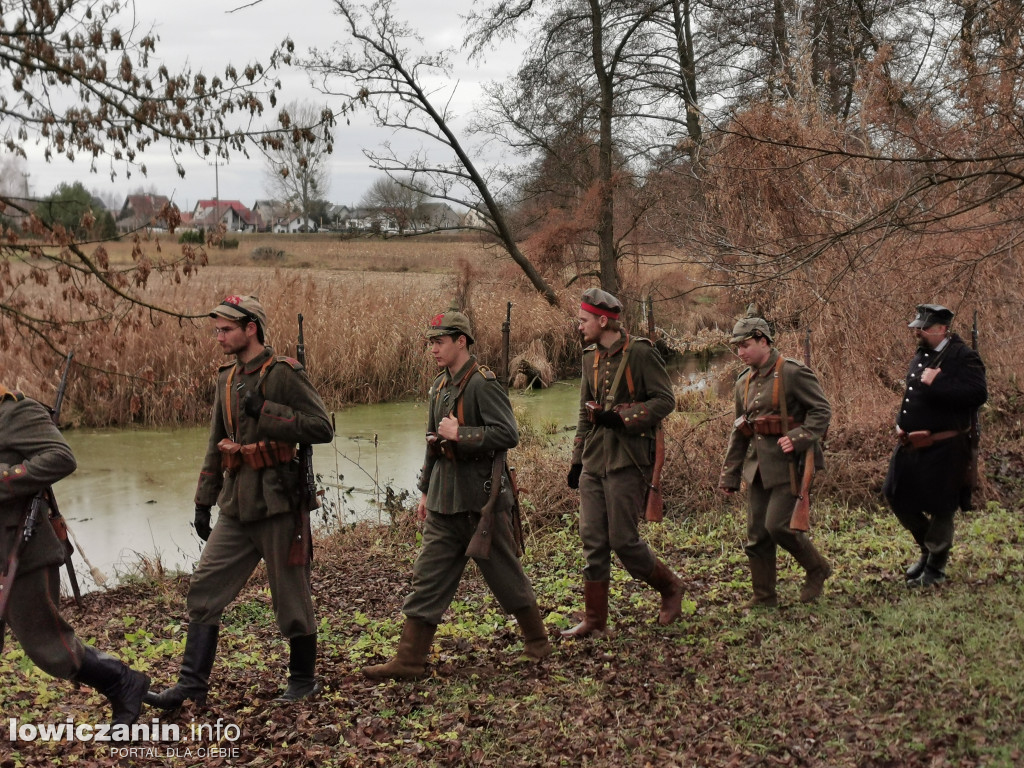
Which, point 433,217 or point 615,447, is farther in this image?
point 433,217

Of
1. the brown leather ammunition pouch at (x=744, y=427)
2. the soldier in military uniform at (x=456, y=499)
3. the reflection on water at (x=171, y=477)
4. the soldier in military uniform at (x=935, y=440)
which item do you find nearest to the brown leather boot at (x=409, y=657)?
the soldier in military uniform at (x=456, y=499)

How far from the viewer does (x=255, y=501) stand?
5.25 metres

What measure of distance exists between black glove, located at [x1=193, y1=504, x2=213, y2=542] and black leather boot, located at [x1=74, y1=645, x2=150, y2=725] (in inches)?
30.2

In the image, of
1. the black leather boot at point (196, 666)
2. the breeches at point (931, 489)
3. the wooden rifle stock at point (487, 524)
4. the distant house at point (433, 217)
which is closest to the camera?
the black leather boot at point (196, 666)

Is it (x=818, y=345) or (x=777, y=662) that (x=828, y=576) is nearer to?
(x=777, y=662)

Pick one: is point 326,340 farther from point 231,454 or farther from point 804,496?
point 804,496

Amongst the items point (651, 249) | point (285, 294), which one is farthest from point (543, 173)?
point (285, 294)

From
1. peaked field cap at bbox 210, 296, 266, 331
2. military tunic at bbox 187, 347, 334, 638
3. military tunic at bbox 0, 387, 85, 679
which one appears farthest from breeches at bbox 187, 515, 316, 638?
peaked field cap at bbox 210, 296, 266, 331

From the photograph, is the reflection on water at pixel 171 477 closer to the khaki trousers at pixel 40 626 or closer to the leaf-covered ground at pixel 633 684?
the leaf-covered ground at pixel 633 684

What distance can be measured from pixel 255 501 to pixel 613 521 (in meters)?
2.17

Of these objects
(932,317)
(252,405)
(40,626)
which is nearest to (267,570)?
(252,405)

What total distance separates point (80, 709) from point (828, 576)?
15.5 feet

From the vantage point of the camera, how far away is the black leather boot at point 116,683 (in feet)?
15.8

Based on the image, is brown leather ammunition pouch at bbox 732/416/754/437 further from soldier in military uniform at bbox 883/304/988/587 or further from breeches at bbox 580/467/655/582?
soldier in military uniform at bbox 883/304/988/587
